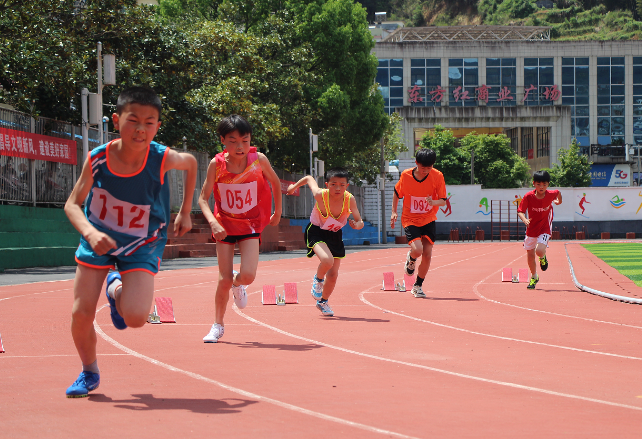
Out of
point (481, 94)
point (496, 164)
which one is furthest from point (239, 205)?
point (481, 94)

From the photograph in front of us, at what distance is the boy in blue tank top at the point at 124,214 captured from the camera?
16.0 feet

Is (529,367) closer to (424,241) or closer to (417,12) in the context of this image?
(424,241)

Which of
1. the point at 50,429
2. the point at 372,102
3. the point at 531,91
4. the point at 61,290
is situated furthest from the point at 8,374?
the point at 531,91

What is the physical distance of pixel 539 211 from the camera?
13852 millimetres

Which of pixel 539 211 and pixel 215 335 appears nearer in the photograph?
pixel 215 335

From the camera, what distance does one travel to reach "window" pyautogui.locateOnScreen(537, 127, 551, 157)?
8309 cm

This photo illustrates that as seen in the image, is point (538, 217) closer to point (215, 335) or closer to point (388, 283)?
point (388, 283)

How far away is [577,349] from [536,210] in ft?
23.1

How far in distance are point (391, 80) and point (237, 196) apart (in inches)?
2889

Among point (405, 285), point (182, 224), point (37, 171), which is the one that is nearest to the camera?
point (182, 224)

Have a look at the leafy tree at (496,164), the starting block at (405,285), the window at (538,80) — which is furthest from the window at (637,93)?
the starting block at (405,285)

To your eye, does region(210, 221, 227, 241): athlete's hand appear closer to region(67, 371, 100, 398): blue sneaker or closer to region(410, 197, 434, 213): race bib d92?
region(67, 371, 100, 398): blue sneaker

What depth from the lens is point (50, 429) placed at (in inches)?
164

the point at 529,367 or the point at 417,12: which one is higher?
the point at 417,12
